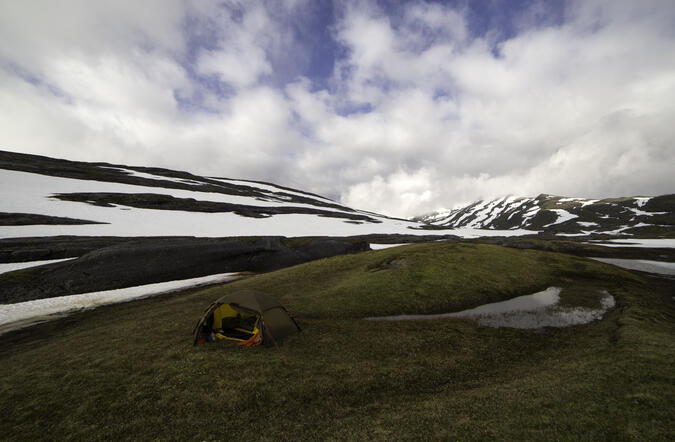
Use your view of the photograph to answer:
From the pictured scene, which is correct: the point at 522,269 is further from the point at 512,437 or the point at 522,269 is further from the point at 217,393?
the point at 217,393

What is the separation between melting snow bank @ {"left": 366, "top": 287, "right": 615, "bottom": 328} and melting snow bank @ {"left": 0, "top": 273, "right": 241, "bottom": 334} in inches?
1312

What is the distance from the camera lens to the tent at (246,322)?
1914 centimetres

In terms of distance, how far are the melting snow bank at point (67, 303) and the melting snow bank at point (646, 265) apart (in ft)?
297

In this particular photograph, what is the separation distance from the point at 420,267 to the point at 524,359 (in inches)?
780

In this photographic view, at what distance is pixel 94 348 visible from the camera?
1916cm

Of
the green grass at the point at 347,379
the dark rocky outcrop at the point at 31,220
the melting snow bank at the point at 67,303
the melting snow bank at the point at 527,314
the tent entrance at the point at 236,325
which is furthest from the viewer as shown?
the dark rocky outcrop at the point at 31,220

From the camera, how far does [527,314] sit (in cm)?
2650

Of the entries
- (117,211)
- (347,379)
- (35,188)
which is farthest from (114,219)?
(347,379)

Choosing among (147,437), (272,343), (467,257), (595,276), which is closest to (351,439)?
(147,437)

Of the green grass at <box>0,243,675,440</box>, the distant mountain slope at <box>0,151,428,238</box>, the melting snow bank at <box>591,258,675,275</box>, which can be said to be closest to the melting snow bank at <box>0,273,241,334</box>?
the green grass at <box>0,243,675,440</box>

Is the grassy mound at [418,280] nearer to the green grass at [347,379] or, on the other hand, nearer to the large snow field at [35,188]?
the green grass at [347,379]

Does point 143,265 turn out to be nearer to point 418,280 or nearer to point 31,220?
point 31,220

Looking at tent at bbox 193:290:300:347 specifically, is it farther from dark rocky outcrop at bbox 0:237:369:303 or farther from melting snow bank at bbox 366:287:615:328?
dark rocky outcrop at bbox 0:237:369:303

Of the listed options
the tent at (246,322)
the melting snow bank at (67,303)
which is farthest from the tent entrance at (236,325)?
the melting snow bank at (67,303)
